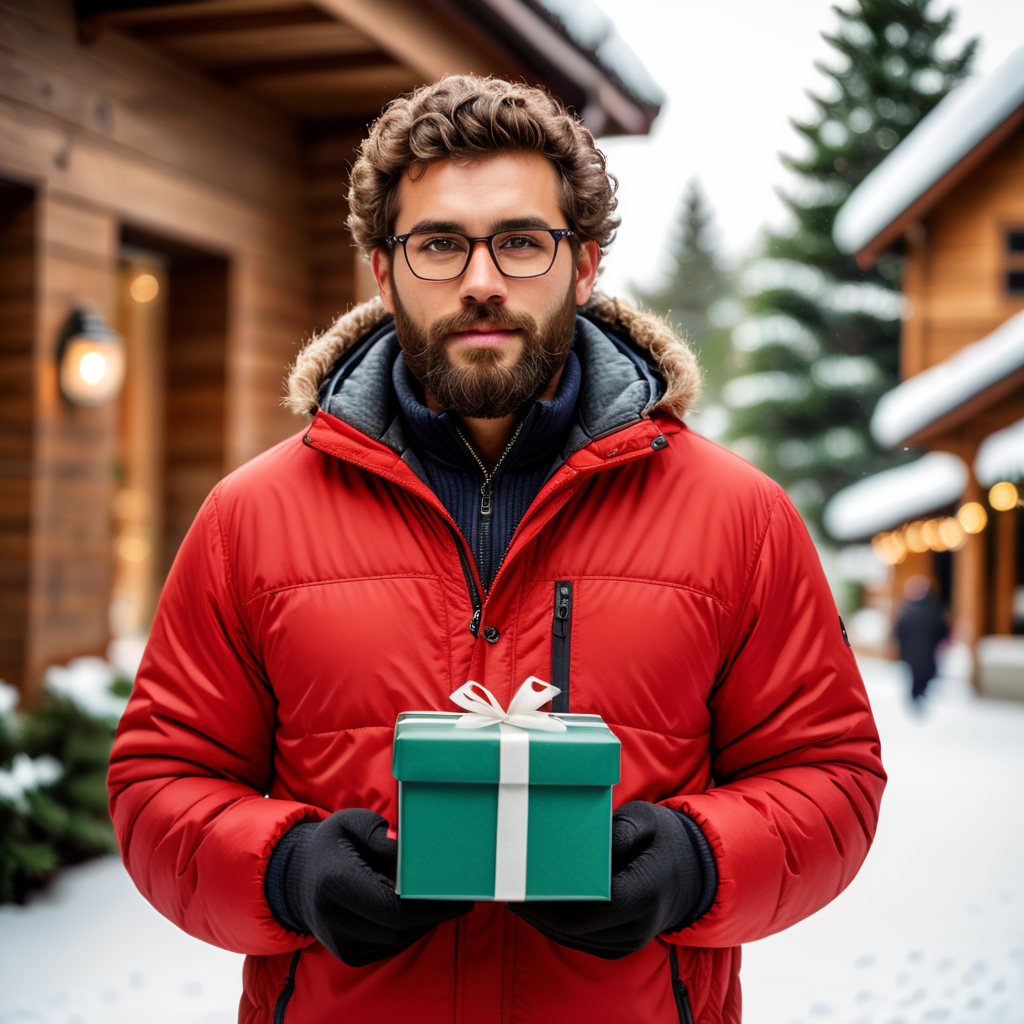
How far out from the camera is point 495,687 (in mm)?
1264

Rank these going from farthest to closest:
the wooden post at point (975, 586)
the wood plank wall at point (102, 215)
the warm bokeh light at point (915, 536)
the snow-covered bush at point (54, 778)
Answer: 1. the warm bokeh light at point (915, 536)
2. the wooden post at point (975, 586)
3. the wood plank wall at point (102, 215)
4. the snow-covered bush at point (54, 778)


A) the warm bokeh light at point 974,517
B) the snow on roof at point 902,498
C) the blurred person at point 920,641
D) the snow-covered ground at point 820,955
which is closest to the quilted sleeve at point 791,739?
the snow-covered ground at point 820,955

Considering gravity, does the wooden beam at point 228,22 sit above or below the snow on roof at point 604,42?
below

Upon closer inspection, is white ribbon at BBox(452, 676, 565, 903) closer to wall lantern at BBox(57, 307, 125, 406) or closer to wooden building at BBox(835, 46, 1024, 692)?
wall lantern at BBox(57, 307, 125, 406)

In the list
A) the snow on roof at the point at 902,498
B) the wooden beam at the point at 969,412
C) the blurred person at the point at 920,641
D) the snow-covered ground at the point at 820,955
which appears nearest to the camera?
the snow-covered ground at the point at 820,955

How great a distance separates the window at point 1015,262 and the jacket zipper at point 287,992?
9.41 meters

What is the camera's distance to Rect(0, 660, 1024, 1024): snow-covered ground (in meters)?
2.98

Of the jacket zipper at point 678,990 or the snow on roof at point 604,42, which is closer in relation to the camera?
the jacket zipper at point 678,990

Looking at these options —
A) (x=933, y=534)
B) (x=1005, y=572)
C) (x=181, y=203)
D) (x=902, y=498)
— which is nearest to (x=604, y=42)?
(x=181, y=203)

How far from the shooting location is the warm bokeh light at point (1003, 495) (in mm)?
8898

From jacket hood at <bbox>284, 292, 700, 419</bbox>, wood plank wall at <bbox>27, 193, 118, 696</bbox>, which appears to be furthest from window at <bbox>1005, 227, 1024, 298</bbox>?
jacket hood at <bbox>284, 292, 700, 419</bbox>

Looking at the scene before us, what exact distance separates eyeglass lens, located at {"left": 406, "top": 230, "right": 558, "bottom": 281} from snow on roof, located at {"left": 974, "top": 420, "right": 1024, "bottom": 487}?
806cm

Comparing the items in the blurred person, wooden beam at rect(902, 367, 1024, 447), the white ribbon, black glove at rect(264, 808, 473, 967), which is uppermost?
wooden beam at rect(902, 367, 1024, 447)

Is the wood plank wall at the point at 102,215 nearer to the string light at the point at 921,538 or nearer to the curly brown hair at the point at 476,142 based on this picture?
the curly brown hair at the point at 476,142
